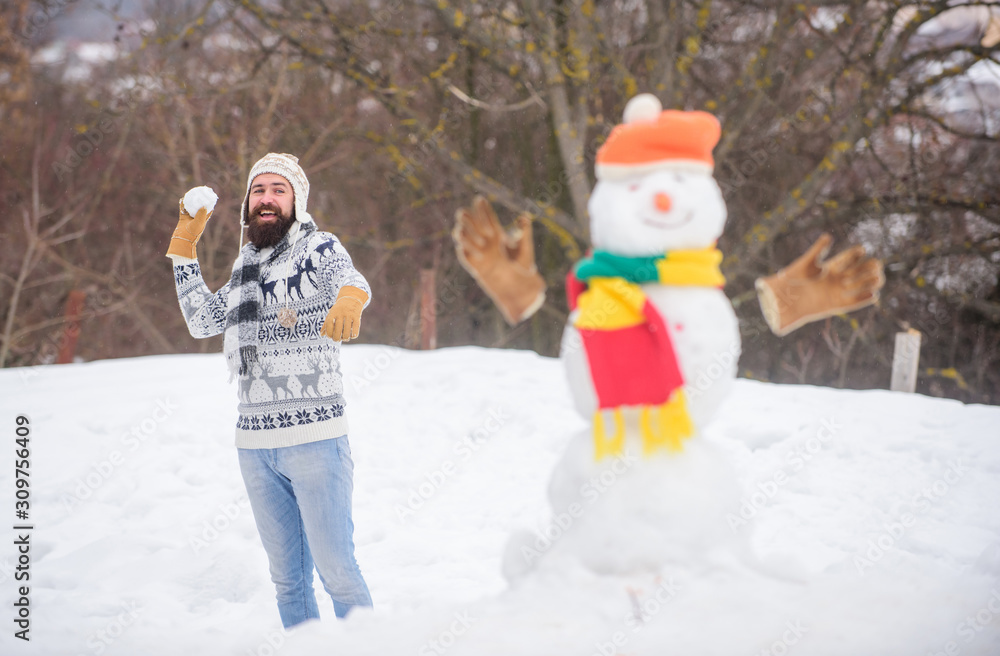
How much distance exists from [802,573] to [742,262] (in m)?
5.67

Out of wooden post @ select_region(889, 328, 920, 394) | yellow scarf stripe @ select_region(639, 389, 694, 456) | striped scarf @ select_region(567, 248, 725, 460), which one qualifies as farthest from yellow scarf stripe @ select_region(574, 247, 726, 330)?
wooden post @ select_region(889, 328, 920, 394)

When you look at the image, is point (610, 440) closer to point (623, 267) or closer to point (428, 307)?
point (623, 267)

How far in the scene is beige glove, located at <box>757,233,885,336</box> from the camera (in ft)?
6.96

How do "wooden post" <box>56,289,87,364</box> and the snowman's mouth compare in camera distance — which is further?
"wooden post" <box>56,289,87,364</box>


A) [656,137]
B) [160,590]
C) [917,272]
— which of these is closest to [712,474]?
[656,137]

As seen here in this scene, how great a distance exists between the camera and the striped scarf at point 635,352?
1.87m

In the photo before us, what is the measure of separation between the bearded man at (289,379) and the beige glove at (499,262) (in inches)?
13.8

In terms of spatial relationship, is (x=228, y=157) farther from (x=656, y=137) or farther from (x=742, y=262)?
(x=656, y=137)

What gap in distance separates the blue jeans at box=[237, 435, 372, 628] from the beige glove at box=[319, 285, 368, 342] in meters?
0.40

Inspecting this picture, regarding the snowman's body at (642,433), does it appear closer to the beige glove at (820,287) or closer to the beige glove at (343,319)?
the beige glove at (820,287)

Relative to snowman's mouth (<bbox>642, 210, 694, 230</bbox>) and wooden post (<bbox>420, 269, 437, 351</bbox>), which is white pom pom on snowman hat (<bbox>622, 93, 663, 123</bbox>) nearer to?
snowman's mouth (<bbox>642, 210, 694, 230</bbox>)

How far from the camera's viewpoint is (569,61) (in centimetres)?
649

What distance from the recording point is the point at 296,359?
7.40 ft

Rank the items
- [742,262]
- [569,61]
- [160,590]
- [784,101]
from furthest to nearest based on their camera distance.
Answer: [784,101], [742,262], [569,61], [160,590]
